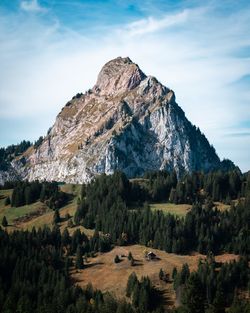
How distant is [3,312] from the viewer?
143 m

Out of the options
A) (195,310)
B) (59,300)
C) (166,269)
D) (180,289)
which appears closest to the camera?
(195,310)

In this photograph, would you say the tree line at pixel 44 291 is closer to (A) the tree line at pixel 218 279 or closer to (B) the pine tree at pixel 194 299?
(A) the tree line at pixel 218 279

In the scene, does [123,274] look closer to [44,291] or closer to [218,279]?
[44,291]

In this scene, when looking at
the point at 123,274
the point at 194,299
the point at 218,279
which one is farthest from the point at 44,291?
the point at 218,279

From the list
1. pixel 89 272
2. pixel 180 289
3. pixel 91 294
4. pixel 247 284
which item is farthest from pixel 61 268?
pixel 247 284

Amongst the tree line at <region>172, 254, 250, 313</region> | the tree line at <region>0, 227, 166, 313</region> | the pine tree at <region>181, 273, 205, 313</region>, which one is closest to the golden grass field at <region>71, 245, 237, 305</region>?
the tree line at <region>172, 254, 250, 313</region>

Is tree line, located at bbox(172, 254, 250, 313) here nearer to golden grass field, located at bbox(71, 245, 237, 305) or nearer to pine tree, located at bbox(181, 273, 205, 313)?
golden grass field, located at bbox(71, 245, 237, 305)

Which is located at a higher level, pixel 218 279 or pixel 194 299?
pixel 218 279

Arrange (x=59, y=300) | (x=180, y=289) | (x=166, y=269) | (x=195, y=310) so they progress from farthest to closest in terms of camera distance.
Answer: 1. (x=166, y=269)
2. (x=180, y=289)
3. (x=59, y=300)
4. (x=195, y=310)

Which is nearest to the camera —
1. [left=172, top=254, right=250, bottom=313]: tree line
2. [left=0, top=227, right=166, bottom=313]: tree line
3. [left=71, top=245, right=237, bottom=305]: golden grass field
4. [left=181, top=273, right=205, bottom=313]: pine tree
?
[left=181, top=273, right=205, bottom=313]: pine tree

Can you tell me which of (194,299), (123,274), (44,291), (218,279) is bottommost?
(44,291)

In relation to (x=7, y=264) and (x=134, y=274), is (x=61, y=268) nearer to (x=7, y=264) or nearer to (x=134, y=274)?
(x=7, y=264)

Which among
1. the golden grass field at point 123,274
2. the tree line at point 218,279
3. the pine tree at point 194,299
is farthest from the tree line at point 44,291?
the pine tree at point 194,299

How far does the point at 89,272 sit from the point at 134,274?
25413 millimetres
